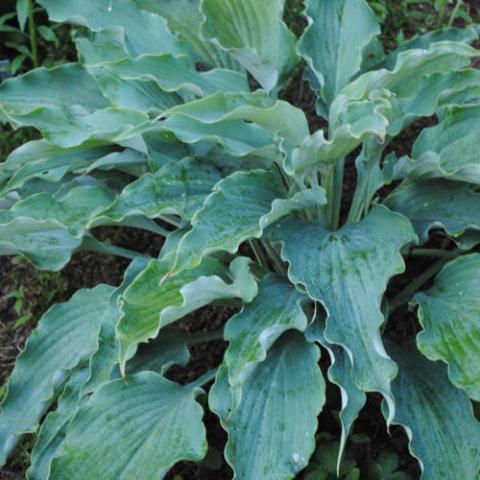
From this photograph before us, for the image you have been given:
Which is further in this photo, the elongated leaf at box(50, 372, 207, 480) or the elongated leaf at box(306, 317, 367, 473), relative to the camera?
the elongated leaf at box(50, 372, 207, 480)

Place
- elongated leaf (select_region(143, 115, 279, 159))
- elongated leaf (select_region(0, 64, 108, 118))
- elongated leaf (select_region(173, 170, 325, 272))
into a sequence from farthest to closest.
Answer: elongated leaf (select_region(0, 64, 108, 118)) < elongated leaf (select_region(143, 115, 279, 159)) < elongated leaf (select_region(173, 170, 325, 272))

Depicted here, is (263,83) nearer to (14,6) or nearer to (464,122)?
(464,122)

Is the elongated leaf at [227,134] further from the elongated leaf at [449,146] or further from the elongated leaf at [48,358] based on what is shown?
the elongated leaf at [48,358]

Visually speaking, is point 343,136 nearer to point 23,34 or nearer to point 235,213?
point 235,213

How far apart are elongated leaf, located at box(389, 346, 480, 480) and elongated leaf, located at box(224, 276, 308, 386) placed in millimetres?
307

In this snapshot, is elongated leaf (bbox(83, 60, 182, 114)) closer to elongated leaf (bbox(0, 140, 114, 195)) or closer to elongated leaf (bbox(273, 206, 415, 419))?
elongated leaf (bbox(0, 140, 114, 195))

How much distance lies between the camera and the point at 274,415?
1857 millimetres

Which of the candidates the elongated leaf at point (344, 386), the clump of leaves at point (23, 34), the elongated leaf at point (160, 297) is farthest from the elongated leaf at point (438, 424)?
the clump of leaves at point (23, 34)

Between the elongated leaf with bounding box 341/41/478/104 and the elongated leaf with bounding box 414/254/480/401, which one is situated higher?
the elongated leaf with bounding box 341/41/478/104

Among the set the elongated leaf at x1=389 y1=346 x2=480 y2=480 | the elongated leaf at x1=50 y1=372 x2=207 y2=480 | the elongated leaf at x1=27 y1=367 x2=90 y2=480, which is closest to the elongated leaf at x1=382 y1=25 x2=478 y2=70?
the elongated leaf at x1=389 y1=346 x2=480 y2=480

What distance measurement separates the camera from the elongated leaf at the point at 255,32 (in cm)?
219

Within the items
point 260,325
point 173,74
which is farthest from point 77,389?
point 173,74

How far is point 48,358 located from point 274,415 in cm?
67

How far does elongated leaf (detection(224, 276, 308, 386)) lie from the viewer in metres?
1.80
